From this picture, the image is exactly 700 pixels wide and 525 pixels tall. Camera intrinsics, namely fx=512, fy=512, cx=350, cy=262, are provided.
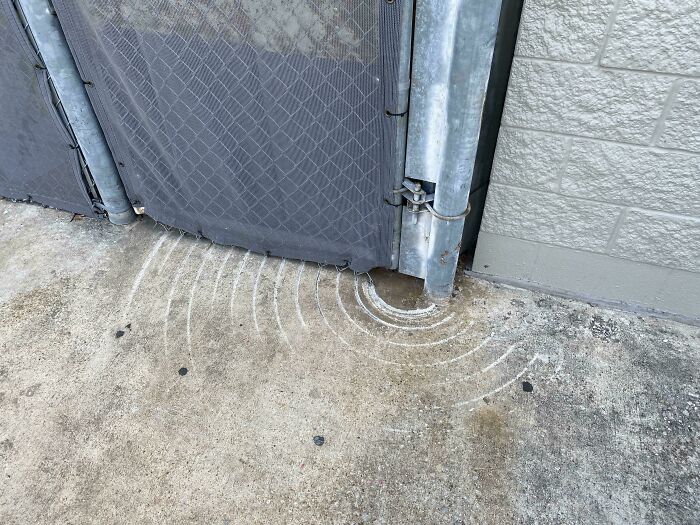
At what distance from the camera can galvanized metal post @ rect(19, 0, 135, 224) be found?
218cm

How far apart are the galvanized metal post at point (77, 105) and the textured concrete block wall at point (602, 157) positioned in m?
1.92

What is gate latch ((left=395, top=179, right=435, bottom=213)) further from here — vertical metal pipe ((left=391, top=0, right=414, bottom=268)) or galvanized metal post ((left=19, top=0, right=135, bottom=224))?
galvanized metal post ((left=19, top=0, right=135, bottom=224))

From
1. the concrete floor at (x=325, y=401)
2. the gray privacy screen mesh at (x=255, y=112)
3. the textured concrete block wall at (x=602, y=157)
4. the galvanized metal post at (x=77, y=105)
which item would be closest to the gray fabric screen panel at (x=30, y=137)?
the galvanized metal post at (x=77, y=105)

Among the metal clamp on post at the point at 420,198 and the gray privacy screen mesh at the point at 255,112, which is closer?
the gray privacy screen mesh at the point at 255,112

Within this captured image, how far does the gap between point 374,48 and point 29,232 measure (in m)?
2.31

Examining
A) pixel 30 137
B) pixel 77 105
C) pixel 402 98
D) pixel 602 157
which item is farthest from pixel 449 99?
pixel 30 137

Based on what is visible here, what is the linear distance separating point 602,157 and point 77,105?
91.9 inches

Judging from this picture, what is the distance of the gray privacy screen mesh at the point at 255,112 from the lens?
185cm

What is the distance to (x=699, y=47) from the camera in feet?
5.42

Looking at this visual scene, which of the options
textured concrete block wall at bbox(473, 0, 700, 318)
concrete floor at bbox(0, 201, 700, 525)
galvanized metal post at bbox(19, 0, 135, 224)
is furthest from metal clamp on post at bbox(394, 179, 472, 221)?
galvanized metal post at bbox(19, 0, 135, 224)

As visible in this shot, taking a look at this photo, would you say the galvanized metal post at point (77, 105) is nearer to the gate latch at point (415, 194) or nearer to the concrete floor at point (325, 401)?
the concrete floor at point (325, 401)

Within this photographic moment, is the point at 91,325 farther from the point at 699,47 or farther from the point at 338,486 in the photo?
the point at 699,47

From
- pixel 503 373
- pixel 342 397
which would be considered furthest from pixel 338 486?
pixel 503 373

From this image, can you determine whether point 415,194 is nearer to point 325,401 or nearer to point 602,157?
point 602,157
